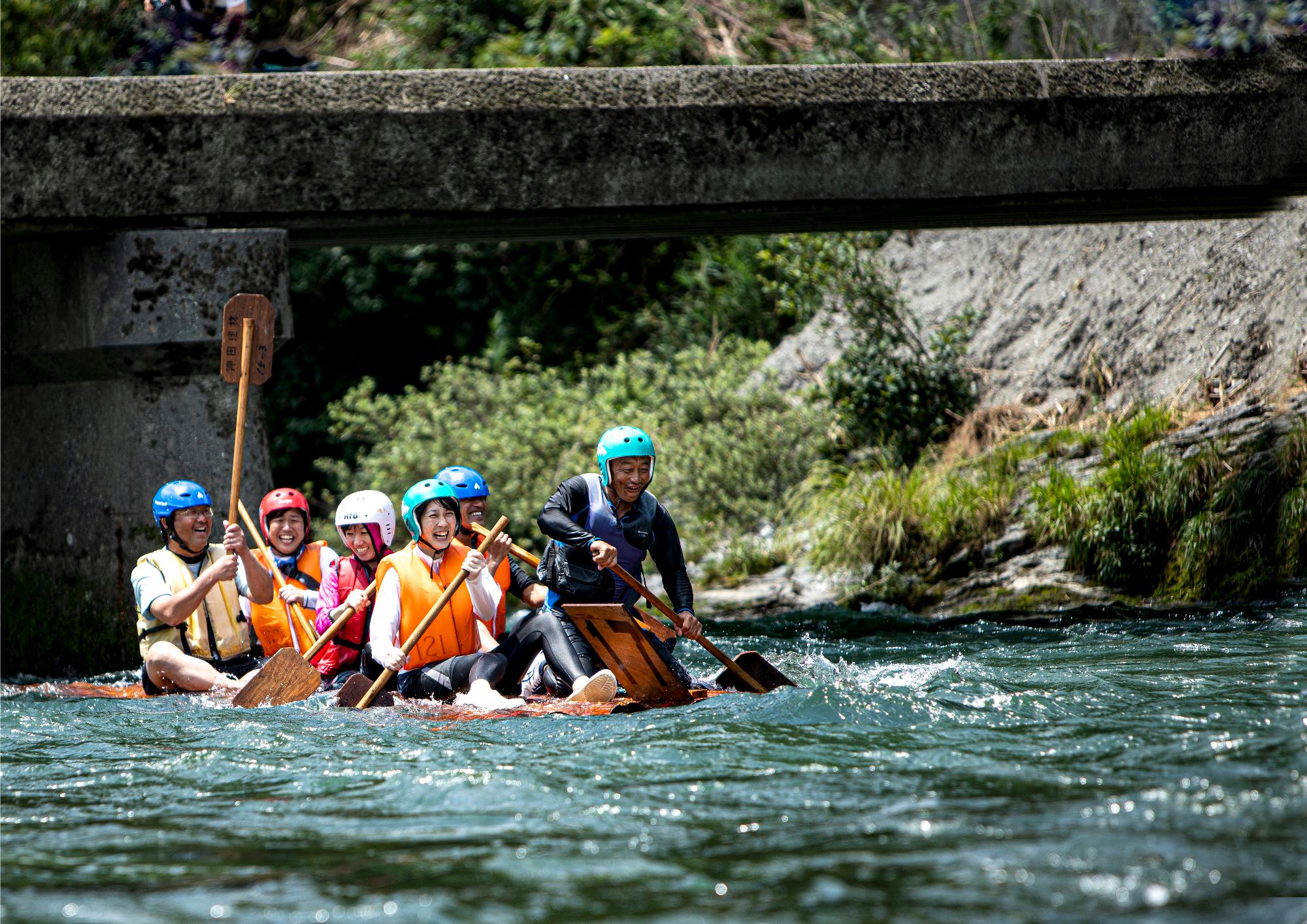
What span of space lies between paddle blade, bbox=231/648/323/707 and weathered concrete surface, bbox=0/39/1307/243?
2.39 m

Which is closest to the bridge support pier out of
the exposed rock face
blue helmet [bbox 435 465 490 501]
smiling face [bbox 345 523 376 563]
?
smiling face [bbox 345 523 376 563]

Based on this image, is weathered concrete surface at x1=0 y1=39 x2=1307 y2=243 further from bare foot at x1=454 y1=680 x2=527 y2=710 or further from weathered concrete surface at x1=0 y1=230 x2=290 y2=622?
bare foot at x1=454 y1=680 x2=527 y2=710

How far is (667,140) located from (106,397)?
3.40 metres

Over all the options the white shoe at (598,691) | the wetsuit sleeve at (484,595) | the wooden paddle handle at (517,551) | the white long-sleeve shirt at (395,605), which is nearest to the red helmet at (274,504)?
the wooden paddle handle at (517,551)

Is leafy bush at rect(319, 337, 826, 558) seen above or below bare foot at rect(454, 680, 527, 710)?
above

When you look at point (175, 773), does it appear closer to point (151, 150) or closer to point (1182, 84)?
point (151, 150)

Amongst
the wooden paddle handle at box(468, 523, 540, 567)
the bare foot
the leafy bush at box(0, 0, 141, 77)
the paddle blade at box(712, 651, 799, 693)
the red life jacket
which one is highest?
the leafy bush at box(0, 0, 141, 77)

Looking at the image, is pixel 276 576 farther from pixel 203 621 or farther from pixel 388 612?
pixel 388 612

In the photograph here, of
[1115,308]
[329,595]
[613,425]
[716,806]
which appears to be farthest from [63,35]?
[716,806]

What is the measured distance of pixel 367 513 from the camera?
26.3 feet

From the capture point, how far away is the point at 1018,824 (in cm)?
409

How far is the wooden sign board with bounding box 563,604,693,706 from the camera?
21.7 feet

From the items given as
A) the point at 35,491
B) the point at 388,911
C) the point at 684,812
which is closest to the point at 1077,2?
the point at 35,491

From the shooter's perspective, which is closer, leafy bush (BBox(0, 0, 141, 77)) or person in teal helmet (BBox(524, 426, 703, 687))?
person in teal helmet (BBox(524, 426, 703, 687))
